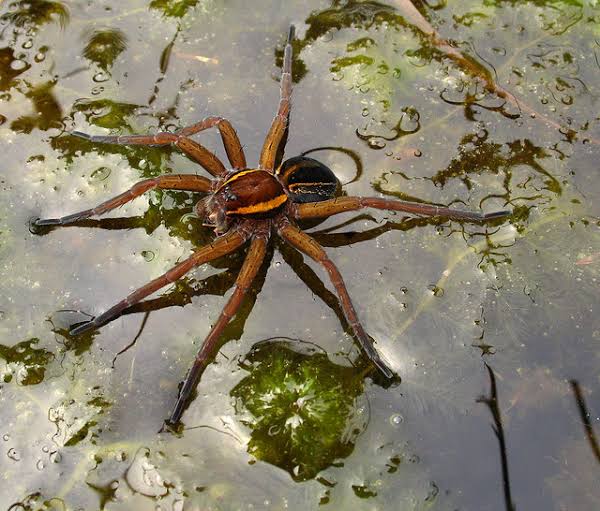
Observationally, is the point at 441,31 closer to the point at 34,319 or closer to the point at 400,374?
the point at 400,374

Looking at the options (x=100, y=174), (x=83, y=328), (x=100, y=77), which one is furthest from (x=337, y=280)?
(x=100, y=77)

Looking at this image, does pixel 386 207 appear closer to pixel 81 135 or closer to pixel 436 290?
pixel 436 290

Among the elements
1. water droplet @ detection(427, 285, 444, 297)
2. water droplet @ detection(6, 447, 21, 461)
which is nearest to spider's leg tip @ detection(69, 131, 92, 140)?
water droplet @ detection(6, 447, 21, 461)

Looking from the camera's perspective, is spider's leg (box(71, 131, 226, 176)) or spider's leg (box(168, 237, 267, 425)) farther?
spider's leg (box(71, 131, 226, 176))

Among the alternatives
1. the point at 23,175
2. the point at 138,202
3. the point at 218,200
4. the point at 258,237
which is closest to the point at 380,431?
the point at 258,237

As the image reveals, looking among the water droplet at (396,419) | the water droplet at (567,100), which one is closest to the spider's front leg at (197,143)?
the water droplet at (396,419)

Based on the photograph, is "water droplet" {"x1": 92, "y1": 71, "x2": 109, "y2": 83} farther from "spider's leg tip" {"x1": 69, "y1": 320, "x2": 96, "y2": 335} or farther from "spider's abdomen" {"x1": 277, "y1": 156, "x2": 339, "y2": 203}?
"spider's leg tip" {"x1": 69, "y1": 320, "x2": 96, "y2": 335}

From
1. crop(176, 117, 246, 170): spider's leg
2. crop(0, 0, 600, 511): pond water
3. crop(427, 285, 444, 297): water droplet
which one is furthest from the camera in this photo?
crop(176, 117, 246, 170): spider's leg
